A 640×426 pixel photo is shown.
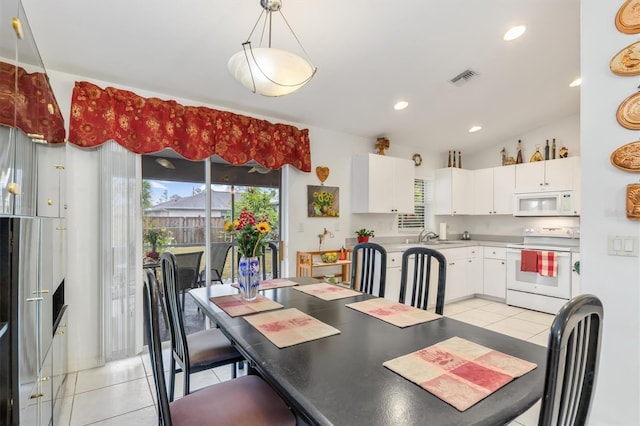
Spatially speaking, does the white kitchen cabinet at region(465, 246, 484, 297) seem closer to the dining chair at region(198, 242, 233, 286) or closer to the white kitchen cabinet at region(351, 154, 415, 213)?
the white kitchen cabinet at region(351, 154, 415, 213)

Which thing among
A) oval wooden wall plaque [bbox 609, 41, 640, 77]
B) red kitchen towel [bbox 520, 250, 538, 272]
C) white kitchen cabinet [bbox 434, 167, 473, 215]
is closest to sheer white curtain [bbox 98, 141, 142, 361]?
oval wooden wall plaque [bbox 609, 41, 640, 77]

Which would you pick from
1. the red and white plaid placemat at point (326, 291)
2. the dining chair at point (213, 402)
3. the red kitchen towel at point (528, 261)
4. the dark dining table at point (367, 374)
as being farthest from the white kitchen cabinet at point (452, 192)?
the dining chair at point (213, 402)

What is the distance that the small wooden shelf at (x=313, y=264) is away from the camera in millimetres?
3801

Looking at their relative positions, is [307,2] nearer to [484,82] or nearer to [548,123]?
[484,82]

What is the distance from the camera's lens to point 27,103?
4.63 feet

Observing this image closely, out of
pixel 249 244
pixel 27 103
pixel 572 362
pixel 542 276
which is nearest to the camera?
pixel 572 362

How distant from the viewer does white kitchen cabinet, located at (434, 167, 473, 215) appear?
5.27 m

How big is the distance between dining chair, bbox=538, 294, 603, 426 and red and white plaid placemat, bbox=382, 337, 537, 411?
Answer: 210mm

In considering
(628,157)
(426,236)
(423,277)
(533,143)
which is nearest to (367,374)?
(423,277)

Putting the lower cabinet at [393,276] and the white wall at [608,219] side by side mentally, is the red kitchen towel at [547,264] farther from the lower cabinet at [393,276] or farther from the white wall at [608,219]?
the white wall at [608,219]

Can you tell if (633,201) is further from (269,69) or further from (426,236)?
(426,236)

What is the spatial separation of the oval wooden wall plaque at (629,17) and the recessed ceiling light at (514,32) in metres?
0.99

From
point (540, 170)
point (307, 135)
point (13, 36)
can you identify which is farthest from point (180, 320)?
point (540, 170)

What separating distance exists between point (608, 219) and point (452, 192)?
351 centimetres
